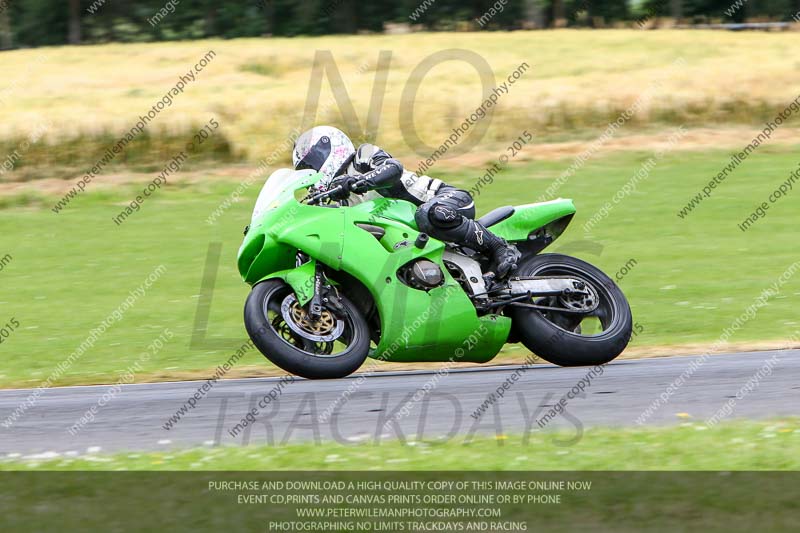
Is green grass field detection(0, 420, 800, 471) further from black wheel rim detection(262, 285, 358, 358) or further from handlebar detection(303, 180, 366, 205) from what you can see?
handlebar detection(303, 180, 366, 205)

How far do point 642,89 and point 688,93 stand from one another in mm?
1436

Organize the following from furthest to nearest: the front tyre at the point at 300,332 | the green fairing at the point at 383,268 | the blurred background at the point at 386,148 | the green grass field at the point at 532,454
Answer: the blurred background at the point at 386,148, the green fairing at the point at 383,268, the front tyre at the point at 300,332, the green grass field at the point at 532,454

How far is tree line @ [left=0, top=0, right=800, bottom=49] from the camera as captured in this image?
2138 inches

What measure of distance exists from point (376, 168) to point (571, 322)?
1.82 meters

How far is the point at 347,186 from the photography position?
28.0 ft

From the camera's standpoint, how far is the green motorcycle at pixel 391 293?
8.27 m

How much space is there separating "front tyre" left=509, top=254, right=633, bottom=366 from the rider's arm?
1173mm

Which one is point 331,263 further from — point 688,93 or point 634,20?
point 634,20

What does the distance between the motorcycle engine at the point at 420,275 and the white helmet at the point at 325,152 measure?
0.84 metres

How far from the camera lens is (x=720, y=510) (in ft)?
17.2

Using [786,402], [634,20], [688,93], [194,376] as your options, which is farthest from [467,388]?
[634,20]

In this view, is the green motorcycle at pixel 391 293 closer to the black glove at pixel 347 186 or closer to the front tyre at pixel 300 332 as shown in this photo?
the front tyre at pixel 300 332

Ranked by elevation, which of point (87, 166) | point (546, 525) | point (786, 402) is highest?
point (546, 525)

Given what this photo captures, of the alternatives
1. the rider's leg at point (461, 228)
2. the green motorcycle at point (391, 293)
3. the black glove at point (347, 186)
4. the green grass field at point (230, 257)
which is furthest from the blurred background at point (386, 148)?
the black glove at point (347, 186)
